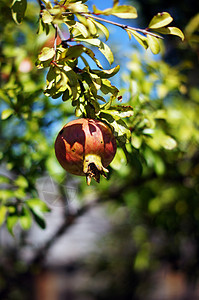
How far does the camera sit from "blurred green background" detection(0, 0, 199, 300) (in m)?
1.21

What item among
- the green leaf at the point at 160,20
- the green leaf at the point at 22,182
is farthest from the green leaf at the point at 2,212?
the green leaf at the point at 160,20

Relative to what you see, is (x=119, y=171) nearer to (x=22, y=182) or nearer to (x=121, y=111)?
(x=22, y=182)

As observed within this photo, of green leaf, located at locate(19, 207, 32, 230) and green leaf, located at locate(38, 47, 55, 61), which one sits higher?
green leaf, located at locate(38, 47, 55, 61)

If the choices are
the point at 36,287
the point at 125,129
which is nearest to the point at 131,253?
the point at 36,287

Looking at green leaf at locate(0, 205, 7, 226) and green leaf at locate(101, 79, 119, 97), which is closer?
green leaf at locate(101, 79, 119, 97)

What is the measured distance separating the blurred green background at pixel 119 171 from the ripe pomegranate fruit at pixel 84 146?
10.0 inches

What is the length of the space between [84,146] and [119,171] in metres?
0.63

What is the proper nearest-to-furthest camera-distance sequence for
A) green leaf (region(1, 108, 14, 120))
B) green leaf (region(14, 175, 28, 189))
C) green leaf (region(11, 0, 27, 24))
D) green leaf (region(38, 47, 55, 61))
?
green leaf (region(38, 47, 55, 61)), green leaf (region(11, 0, 27, 24)), green leaf (region(1, 108, 14, 120)), green leaf (region(14, 175, 28, 189))

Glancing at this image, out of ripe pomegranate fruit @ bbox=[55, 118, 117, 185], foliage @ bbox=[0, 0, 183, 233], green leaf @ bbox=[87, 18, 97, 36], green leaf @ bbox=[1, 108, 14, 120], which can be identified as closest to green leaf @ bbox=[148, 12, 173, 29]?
foliage @ bbox=[0, 0, 183, 233]

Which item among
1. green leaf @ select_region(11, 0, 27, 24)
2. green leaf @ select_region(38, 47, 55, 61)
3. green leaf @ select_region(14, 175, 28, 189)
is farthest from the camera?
green leaf @ select_region(14, 175, 28, 189)

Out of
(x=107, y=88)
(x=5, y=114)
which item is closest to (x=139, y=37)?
(x=107, y=88)

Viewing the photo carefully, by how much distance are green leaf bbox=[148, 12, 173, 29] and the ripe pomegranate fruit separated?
260 mm

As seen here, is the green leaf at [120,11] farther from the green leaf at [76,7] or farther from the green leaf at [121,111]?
the green leaf at [121,111]

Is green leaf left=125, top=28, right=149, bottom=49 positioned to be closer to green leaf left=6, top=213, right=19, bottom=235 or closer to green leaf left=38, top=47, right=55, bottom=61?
green leaf left=38, top=47, right=55, bottom=61
